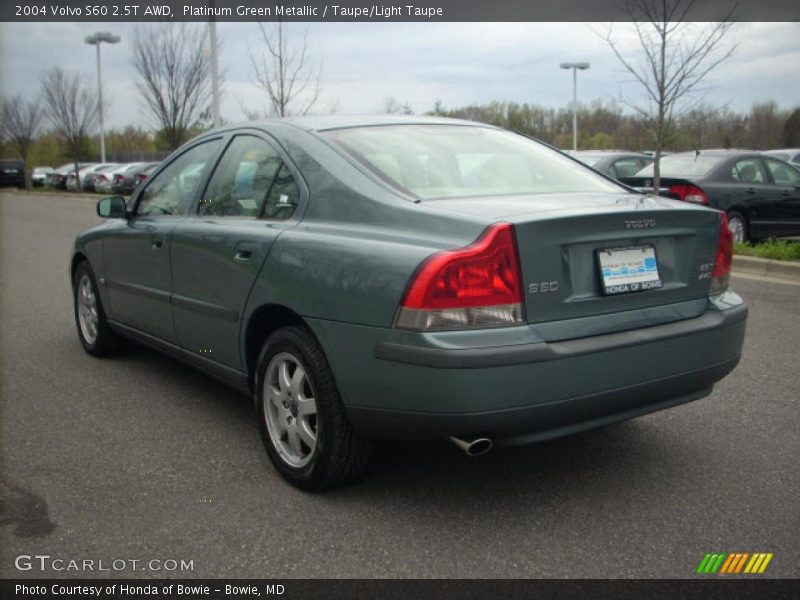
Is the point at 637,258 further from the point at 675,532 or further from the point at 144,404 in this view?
the point at 144,404

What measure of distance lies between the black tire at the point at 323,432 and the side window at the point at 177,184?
150 centimetres

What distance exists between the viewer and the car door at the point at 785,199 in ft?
36.7

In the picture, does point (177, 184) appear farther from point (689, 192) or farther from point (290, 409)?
point (689, 192)

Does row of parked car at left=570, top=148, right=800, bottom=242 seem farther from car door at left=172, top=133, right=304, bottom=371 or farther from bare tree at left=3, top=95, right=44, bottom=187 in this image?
bare tree at left=3, top=95, right=44, bottom=187

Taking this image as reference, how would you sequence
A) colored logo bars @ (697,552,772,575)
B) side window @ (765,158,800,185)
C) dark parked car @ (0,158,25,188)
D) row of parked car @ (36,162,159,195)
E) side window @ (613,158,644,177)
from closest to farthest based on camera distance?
colored logo bars @ (697,552,772,575) < side window @ (765,158,800,185) < side window @ (613,158,644,177) < row of parked car @ (36,162,159,195) < dark parked car @ (0,158,25,188)

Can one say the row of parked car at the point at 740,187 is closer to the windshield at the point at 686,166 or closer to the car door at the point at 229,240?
the windshield at the point at 686,166

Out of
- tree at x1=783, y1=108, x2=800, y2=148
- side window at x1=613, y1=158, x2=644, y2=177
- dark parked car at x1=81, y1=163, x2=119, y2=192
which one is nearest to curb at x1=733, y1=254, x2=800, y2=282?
side window at x1=613, y1=158, x2=644, y2=177

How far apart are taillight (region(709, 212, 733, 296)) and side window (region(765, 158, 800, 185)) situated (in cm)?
887

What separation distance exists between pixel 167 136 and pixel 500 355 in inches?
977

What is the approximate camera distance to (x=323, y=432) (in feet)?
10.1

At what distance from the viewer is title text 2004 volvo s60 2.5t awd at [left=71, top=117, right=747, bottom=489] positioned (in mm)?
2719

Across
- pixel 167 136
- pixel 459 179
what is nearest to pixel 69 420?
pixel 459 179

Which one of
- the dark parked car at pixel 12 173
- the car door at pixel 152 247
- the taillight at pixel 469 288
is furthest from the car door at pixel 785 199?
the dark parked car at pixel 12 173
